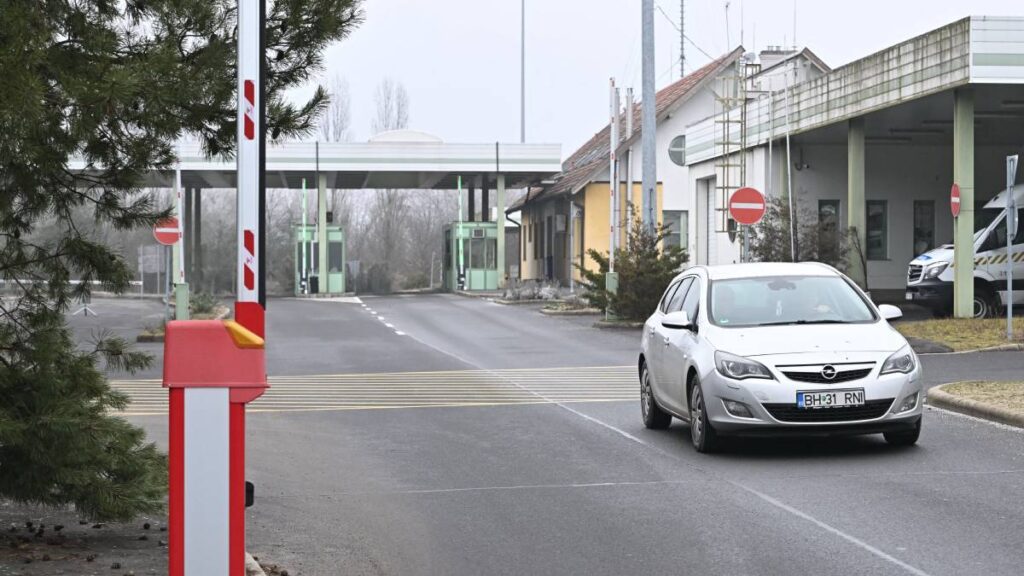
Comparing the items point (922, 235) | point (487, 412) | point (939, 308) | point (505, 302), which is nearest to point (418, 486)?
point (487, 412)

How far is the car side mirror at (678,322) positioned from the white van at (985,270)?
16935 mm

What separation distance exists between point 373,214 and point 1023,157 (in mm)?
63808

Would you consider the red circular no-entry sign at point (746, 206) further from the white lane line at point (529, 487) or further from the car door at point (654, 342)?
the white lane line at point (529, 487)

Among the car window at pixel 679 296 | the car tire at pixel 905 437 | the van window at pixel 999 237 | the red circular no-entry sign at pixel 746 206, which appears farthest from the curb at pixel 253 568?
the van window at pixel 999 237

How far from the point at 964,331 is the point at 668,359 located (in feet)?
43.7

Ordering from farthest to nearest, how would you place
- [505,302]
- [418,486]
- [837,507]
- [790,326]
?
[505,302] → [790,326] → [418,486] → [837,507]

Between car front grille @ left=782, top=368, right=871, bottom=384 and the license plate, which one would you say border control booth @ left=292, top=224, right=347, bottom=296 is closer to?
car front grille @ left=782, top=368, right=871, bottom=384

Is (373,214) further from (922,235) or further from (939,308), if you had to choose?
(939,308)

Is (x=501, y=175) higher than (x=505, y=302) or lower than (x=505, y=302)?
higher

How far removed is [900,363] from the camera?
11703mm

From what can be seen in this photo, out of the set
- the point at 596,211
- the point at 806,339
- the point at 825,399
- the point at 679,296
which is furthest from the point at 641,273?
the point at 596,211

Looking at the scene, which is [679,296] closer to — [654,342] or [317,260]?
[654,342]

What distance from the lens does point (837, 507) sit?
9.22m

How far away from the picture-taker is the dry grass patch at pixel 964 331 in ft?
76.5
